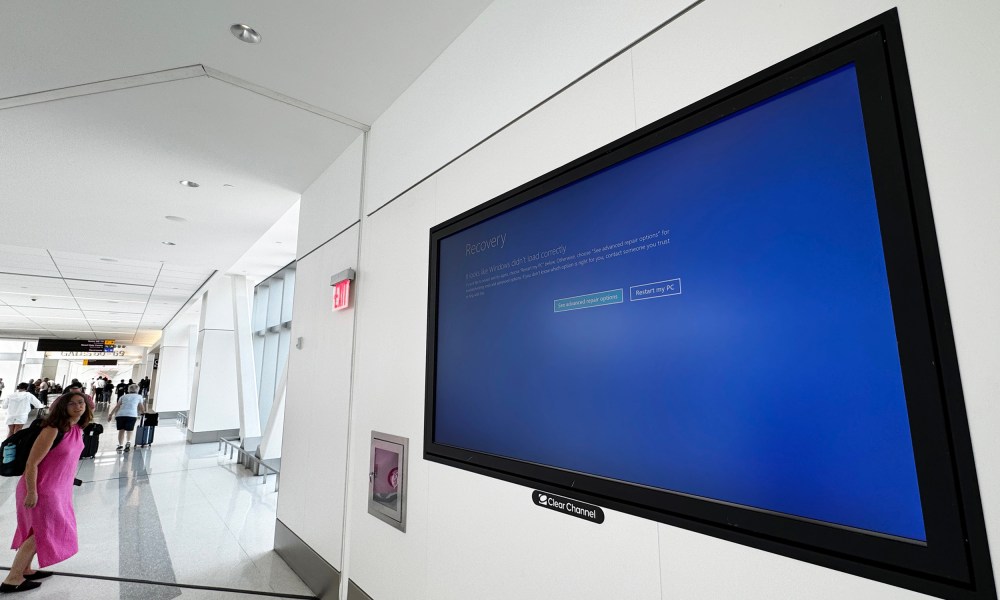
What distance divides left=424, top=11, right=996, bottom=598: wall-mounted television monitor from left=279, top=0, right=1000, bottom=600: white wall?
2.1 inches

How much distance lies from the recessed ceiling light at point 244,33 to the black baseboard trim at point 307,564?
362 centimetres

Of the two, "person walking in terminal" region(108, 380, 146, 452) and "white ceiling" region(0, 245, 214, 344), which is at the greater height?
"white ceiling" region(0, 245, 214, 344)

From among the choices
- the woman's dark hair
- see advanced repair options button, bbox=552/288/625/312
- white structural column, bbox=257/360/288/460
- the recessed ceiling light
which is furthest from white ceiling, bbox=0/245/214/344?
see advanced repair options button, bbox=552/288/625/312

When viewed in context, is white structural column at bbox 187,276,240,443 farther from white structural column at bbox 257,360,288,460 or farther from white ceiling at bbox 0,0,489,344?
white ceiling at bbox 0,0,489,344

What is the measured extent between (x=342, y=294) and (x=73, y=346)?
2763cm

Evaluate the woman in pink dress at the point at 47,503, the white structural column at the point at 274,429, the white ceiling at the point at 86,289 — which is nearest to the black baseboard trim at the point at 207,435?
the white ceiling at the point at 86,289

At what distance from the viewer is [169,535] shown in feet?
15.4

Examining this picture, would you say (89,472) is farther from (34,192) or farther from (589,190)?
(589,190)

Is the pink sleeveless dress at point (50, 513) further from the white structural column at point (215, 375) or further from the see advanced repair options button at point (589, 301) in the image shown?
the white structural column at point (215, 375)

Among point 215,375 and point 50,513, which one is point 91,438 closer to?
point 215,375

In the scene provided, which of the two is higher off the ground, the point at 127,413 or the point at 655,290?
the point at 655,290

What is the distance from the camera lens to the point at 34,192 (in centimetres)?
501

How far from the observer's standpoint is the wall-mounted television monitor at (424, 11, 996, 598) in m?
0.96

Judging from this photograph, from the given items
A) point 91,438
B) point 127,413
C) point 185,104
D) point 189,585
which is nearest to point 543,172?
point 185,104
